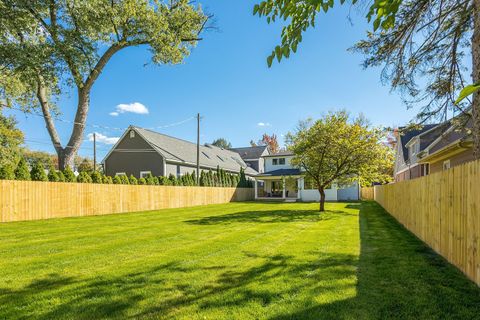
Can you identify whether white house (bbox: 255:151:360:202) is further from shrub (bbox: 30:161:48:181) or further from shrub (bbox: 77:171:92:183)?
shrub (bbox: 30:161:48:181)

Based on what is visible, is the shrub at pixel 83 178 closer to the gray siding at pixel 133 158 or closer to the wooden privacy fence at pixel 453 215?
the gray siding at pixel 133 158


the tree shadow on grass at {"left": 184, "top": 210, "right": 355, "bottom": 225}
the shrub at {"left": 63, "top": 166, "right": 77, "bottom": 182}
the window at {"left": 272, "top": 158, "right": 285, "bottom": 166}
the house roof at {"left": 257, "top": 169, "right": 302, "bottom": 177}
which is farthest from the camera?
the window at {"left": 272, "top": 158, "right": 285, "bottom": 166}

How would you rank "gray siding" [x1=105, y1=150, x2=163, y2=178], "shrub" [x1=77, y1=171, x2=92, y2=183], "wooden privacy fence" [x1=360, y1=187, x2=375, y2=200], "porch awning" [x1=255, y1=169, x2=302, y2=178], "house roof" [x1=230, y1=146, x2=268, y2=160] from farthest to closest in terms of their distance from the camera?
1. "house roof" [x1=230, y1=146, x2=268, y2=160]
2. "wooden privacy fence" [x1=360, y1=187, x2=375, y2=200]
3. "porch awning" [x1=255, y1=169, x2=302, y2=178]
4. "gray siding" [x1=105, y1=150, x2=163, y2=178]
5. "shrub" [x1=77, y1=171, x2=92, y2=183]

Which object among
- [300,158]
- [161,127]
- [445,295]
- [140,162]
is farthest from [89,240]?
[161,127]

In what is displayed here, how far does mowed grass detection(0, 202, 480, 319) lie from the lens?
3.46 meters

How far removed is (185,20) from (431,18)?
580 inches

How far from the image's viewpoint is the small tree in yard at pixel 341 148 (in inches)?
588

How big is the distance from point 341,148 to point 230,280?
11.7 meters

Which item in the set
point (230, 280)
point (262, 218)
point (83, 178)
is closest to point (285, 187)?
point (262, 218)

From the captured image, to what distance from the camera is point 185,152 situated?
2992 cm

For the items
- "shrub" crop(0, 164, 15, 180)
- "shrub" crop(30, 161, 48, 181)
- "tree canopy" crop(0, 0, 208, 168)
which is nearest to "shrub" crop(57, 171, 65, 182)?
"shrub" crop(30, 161, 48, 181)

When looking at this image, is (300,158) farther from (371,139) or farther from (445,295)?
(445,295)

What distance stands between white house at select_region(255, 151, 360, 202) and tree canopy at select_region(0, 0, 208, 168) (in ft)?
42.7

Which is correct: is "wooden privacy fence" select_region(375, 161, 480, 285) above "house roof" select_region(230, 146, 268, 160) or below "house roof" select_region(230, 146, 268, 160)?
below
